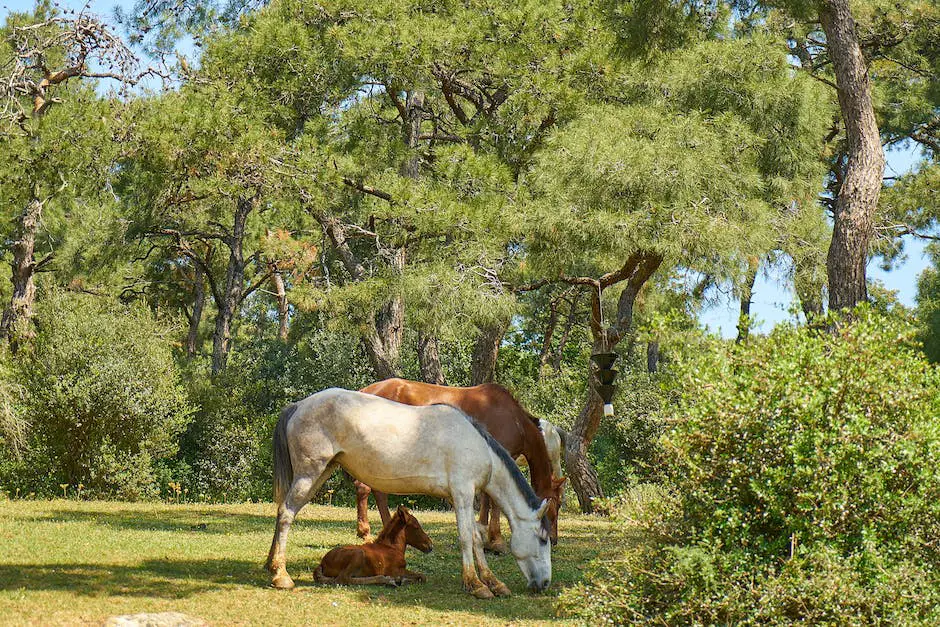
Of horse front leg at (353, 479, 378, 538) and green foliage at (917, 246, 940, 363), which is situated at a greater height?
green foliage at (917, 246, 940, 363)

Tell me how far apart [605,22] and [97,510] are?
1040 centimetres

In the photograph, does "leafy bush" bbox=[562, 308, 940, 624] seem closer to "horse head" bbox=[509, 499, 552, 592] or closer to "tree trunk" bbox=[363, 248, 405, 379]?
"horse head" bbox=[509, 499, 552, 592]

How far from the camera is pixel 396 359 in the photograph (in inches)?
640

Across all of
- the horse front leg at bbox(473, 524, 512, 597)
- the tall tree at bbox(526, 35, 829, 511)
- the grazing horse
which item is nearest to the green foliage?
the tall tree at bbox(526, 35, 829, 511)

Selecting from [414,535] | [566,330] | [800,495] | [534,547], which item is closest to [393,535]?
[414,535]

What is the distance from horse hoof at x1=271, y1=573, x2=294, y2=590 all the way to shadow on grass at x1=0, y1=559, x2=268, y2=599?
0.21 metres

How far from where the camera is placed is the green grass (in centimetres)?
663

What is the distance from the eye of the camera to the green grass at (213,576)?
6.63 meters

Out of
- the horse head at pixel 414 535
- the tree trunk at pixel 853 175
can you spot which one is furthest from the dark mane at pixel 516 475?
the tree trunk at pixel 853 175

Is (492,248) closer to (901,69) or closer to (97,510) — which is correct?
(97,510)

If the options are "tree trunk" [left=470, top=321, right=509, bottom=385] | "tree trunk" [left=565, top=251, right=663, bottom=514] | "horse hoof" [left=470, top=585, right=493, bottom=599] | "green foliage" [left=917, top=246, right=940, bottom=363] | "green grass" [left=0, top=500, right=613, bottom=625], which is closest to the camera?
"green grass" [left=0, top=500, right=613, bottom=625]

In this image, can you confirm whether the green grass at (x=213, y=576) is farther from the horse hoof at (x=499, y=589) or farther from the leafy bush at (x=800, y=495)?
the leafy bush at (x=800, y=495)

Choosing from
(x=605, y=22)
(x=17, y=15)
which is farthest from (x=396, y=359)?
(x=17, y=15)

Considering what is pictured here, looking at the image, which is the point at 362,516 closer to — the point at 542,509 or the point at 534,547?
the point at 534,547
